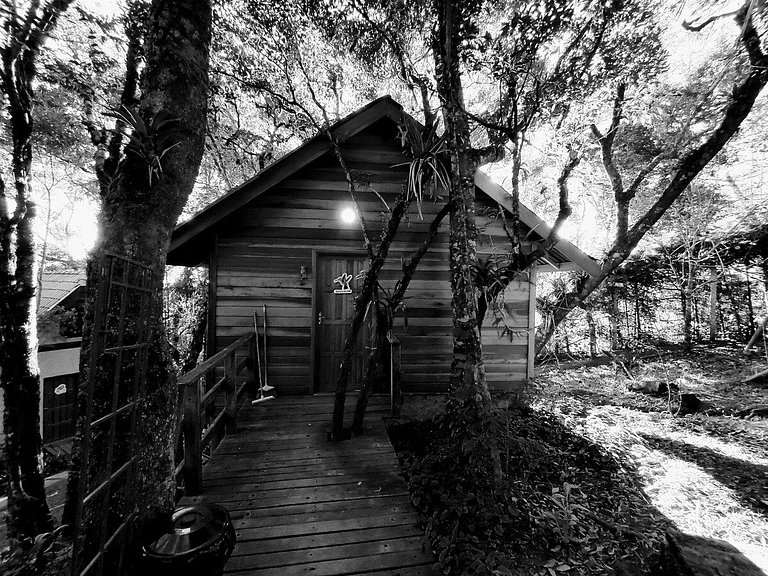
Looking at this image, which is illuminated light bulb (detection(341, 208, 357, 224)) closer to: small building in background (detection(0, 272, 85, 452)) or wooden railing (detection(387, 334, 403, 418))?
wooden railing (detection(387, 334, 403, 418))

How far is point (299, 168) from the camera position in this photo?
448 cm

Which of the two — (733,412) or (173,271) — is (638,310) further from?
(173,271)

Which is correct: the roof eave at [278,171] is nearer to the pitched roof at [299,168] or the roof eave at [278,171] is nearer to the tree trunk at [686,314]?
the pitched roof at [299,168]

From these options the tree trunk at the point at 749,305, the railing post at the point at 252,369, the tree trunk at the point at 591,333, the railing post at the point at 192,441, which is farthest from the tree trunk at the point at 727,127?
the tree trunk at the point at 749,305

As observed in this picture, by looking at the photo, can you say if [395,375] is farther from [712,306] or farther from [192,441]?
[712,306]

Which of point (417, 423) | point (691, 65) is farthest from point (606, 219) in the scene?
point (417, 423)

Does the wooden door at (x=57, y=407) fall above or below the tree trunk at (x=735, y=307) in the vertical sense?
below

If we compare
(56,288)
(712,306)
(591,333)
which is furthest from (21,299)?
(712,306)

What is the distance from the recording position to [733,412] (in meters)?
5.21

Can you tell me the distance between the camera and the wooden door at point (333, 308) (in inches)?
194

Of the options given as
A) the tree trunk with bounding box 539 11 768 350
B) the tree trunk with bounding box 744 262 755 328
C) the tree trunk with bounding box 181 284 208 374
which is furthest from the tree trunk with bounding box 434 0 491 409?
the tree trunk with bounding box 744 262 755 328

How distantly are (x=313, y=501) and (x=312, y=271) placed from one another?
3036 mm

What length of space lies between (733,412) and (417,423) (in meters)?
5.39

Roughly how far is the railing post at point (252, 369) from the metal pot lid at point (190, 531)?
2.83 m
